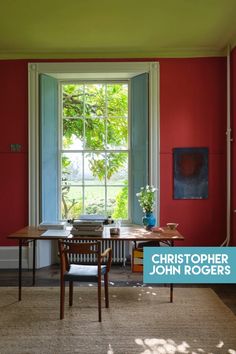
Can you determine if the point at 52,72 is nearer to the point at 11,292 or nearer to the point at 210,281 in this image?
the point at 11,292

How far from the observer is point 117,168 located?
16.7ft

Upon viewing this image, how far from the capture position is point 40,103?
4793 millimetres

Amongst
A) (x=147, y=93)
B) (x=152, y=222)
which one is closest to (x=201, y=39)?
(x=147, y=93)

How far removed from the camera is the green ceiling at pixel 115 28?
3.55 m

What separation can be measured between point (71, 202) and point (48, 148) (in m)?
0.95

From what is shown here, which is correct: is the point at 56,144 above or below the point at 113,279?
above

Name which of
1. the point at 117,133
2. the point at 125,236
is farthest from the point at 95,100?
the point at 125,236

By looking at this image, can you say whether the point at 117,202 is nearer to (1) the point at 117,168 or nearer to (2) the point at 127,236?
(1) the point at 117,168

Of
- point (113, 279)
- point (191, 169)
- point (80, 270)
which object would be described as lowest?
point (113, 279)

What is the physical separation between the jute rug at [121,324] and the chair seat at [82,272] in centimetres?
42

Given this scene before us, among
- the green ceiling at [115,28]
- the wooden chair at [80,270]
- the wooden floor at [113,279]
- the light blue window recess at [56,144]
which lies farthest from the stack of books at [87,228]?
the green ceiling at [115,28]

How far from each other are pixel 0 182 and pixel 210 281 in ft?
11.0

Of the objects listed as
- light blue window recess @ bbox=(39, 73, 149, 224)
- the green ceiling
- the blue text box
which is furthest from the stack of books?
the green ceiling

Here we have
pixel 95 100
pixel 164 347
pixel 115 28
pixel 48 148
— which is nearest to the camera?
pixel 164 347
